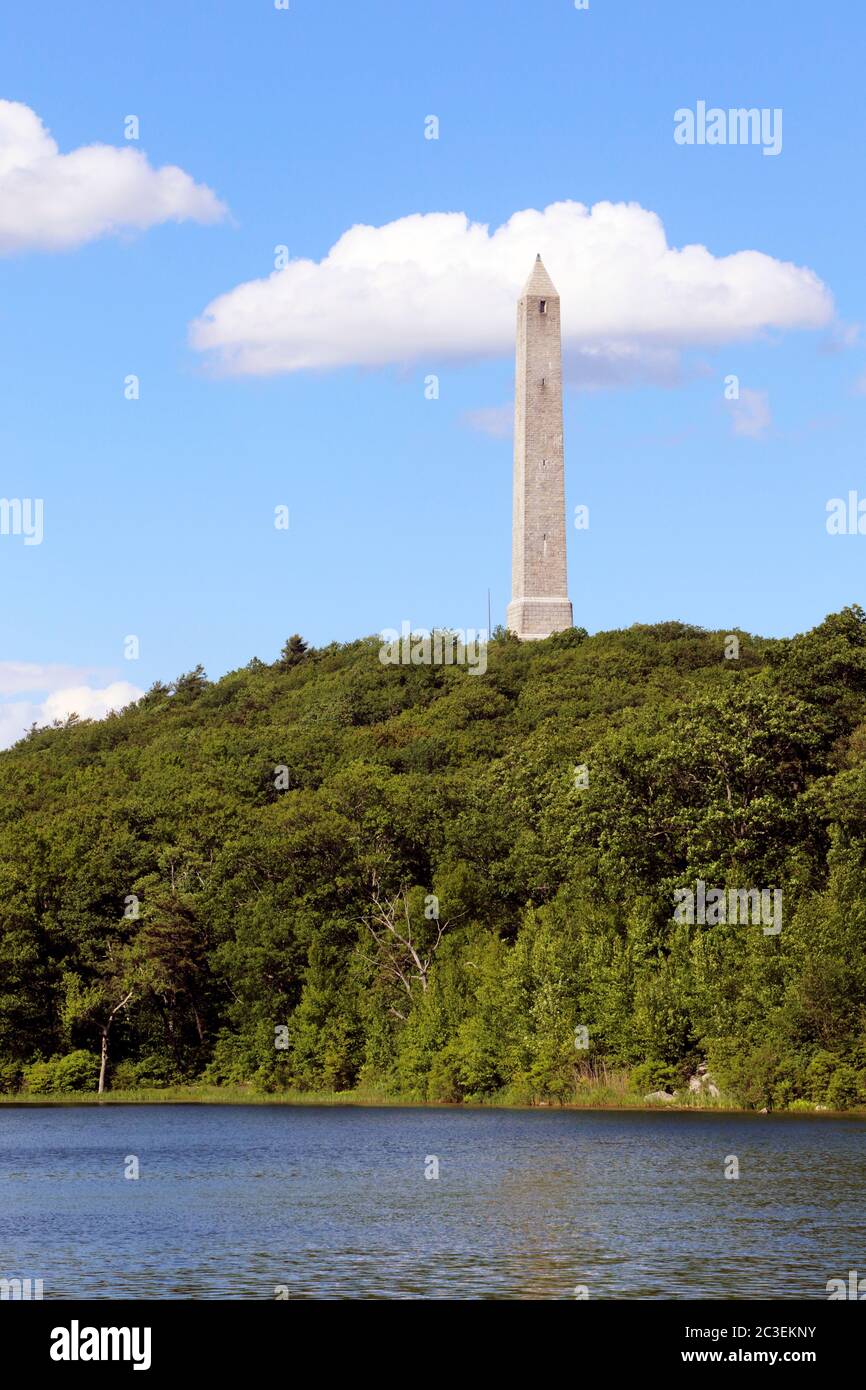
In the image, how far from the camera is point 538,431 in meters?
119

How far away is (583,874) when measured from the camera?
8119 centimetres

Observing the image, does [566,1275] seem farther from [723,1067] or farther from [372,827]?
[372,827]

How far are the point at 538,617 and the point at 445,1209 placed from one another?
8656cm

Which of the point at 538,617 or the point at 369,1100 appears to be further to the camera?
the point at 538,617

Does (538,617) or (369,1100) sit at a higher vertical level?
(538,617)

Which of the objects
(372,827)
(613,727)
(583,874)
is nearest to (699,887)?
(583,874)

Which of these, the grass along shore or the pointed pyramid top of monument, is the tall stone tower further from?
the grass along shore

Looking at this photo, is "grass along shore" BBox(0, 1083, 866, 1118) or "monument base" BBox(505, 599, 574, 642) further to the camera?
"monument base" BBox(505, 599, 574, 642)

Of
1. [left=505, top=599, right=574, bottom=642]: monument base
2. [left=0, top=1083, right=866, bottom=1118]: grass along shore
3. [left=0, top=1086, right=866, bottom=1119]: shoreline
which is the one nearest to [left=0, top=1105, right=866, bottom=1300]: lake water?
A: [left=0, top=1086, right=866, bottom=1119]: shoreline

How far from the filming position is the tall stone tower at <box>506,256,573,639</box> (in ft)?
389

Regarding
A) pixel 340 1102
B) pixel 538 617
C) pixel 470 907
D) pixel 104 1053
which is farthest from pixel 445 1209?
pixel 538 617

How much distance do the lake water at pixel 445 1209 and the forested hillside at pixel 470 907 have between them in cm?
752

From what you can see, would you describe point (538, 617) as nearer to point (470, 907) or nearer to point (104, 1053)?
point (470, 907)

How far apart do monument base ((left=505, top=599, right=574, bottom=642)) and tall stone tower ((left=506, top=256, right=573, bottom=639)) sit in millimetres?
3074
